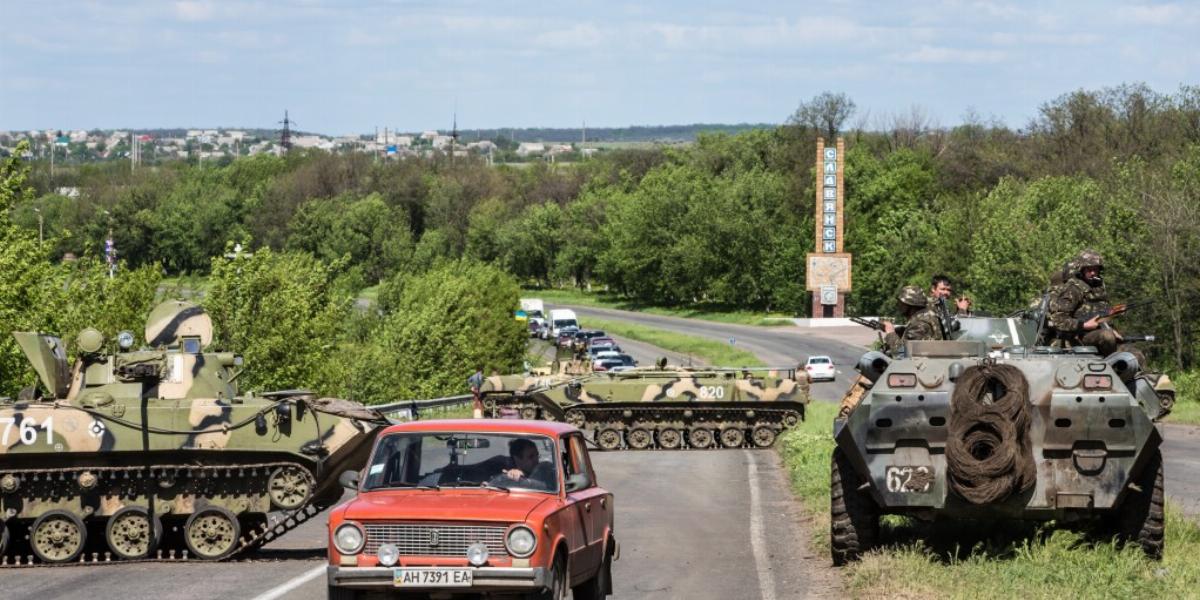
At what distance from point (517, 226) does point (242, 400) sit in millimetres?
118508

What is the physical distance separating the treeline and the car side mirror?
1035 inches

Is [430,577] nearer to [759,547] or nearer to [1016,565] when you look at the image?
[1016,565]

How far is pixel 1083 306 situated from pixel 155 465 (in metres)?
9.74

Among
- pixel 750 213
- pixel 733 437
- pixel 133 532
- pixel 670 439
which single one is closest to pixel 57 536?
pixel 133 532

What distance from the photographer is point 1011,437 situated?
14.5 metres

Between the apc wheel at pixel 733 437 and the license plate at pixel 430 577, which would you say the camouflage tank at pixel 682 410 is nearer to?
the apc wheel at pixel 733 437


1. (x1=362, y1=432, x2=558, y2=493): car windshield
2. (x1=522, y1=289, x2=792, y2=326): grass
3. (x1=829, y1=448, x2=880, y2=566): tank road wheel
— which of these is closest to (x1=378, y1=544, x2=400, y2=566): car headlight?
(x1=362, y1=432, x2=558, y2=493): car windshield

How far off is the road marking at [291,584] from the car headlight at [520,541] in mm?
3962

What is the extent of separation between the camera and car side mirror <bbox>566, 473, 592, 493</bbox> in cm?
1279

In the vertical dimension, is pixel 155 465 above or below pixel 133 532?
above

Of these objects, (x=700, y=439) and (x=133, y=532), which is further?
(x=700, y=439)

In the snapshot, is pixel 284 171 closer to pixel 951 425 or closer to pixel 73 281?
pixel 73 281

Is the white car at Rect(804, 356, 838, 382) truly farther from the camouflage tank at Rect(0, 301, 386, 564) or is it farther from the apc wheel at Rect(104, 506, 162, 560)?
the apc wheel at Rect(104, 506, 162, 560)

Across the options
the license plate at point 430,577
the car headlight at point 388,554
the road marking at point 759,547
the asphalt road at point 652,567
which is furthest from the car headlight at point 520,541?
the road marking at point 759,547
